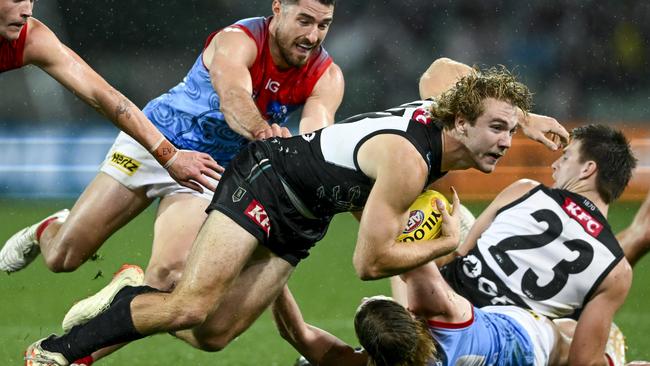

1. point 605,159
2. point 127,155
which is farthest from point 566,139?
point 127,155

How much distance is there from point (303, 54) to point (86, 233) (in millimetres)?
1470

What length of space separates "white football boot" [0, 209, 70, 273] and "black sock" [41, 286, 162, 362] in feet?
4.63

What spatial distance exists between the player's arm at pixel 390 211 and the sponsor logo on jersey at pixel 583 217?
2.70 ft

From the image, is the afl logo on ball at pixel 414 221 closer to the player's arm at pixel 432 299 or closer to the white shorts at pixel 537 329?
the player's arm at pixel 432 299

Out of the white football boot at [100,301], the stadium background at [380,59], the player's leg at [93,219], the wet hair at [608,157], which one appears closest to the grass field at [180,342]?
the player's leg at [93,219]

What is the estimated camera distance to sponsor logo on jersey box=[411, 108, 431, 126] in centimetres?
453

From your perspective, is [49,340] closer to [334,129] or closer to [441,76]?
[334,129]

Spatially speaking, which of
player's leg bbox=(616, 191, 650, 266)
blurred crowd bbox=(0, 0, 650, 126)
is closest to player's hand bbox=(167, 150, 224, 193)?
player's leg bbox=(616, 191, 650, 266)

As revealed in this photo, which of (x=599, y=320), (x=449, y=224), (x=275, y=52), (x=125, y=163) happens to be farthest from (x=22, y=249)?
(x=599, y=320)

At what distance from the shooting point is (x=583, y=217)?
199 inches

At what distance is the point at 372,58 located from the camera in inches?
559

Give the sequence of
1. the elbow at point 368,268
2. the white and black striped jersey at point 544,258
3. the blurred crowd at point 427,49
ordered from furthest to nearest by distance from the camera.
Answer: the blurred crowd at point 427,49, the white and black striped jersey at point 544,258, the elbow at point 368,268

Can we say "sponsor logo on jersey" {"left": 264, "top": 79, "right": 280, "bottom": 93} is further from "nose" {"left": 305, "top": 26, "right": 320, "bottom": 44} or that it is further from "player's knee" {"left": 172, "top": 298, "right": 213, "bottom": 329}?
"player's knee" {"left": 172, "top": 298, "right": 213, "bottom": 329}

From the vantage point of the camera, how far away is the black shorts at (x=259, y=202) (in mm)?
4688
